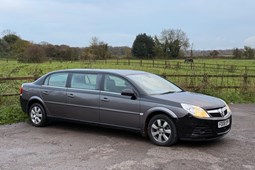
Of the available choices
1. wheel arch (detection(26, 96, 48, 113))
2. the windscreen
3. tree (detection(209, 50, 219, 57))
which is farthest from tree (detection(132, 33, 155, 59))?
the windscreen

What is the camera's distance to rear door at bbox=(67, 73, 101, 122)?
7496mm

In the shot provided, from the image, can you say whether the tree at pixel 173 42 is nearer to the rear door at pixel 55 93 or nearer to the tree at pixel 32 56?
the tree at pixel 32 56

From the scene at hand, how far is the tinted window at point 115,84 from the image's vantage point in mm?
7262

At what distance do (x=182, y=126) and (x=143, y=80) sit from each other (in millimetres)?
1546

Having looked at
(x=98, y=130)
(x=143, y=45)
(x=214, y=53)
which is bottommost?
(x=98, y=130)

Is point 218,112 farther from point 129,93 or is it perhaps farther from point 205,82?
point 205,82

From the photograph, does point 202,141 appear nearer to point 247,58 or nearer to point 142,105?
point 142,105

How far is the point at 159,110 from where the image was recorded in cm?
666

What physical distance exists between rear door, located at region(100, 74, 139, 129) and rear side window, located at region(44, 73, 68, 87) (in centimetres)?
122

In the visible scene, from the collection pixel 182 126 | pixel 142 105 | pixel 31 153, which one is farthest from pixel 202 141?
pixel 31 153

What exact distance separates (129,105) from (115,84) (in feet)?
2.17

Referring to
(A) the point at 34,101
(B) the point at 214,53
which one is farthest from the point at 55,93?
(B) the point at 214,53

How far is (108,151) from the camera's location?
20.5 ft

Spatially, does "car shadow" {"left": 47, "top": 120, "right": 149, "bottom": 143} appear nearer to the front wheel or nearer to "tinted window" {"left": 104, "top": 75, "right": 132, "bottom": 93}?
the front wheel
